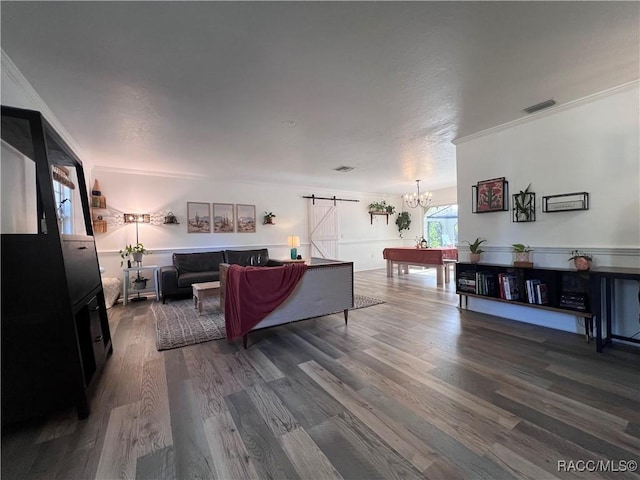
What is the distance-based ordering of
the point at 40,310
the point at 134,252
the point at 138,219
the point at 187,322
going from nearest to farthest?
1. the point at 40,310
2. the point at 187,322
3. the point at 134,252
4. the point at 138,219

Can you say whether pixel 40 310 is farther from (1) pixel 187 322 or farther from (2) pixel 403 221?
(2) pixel 403 221

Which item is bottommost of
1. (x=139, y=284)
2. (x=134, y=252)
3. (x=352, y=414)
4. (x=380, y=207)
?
(x=352, y=414)

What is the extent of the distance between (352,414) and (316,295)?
1.58 m

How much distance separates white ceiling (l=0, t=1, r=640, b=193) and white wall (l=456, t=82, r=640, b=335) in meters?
0.31

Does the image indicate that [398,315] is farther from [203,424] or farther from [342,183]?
[342,183]

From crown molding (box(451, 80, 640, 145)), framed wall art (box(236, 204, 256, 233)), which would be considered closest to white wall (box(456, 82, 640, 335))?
crown molding (box(451, 80, 640, 145))

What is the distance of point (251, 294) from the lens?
2826 millimetres

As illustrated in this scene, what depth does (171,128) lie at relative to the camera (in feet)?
10.9

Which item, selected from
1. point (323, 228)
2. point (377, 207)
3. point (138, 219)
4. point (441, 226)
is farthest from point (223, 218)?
point (441, 226)

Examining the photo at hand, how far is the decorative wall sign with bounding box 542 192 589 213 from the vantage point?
9.70 feet

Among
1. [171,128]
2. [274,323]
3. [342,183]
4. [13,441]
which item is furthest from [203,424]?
[342,183]

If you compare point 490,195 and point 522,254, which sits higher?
point 490,195

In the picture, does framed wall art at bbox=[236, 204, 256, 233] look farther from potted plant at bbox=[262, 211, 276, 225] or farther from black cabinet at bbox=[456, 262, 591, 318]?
black cabinet at bbox=[456, 262, 591, 318]

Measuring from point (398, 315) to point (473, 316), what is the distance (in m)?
1.01
